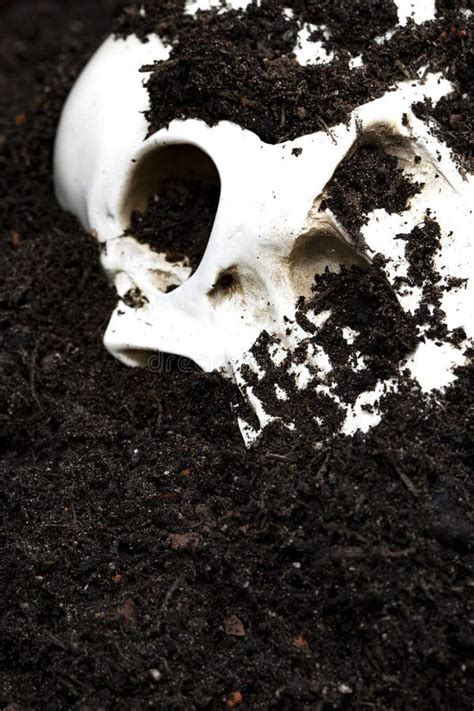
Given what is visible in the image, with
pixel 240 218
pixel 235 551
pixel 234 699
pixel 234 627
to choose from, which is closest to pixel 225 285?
pixel 240 218

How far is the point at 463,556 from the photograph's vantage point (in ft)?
5.27

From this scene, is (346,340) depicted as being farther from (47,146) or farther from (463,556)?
(47,146)

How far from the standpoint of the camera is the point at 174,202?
2236 mm

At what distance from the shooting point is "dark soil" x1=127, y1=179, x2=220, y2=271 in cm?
220

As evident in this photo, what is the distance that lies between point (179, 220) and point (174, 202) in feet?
0.16

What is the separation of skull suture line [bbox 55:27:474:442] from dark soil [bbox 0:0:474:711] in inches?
2.4

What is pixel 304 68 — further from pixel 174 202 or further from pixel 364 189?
pixel 174 202

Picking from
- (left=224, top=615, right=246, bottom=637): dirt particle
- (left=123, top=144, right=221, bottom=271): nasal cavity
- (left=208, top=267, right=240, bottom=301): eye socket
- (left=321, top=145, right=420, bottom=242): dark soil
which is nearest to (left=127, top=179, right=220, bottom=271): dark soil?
(left=123, top=144, right=221, bottom=271): nasal cavity

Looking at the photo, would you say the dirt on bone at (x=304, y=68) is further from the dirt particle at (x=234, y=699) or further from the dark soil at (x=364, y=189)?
the dirt particle at (x=234, y=699)

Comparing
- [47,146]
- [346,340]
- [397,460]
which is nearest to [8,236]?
[47,146]

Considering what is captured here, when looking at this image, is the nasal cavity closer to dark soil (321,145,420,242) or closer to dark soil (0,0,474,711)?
dark soil (0,0,474,711)

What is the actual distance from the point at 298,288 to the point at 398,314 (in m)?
0.25

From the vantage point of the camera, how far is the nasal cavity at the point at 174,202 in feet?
7.19

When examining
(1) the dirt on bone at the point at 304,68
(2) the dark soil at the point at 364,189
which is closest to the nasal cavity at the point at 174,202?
(1) the dirt on bone at the point at 304,68
